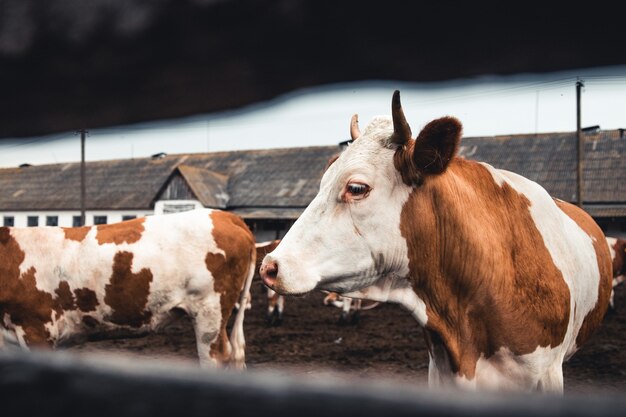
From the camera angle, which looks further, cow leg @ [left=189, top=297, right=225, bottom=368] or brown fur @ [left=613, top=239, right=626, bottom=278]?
brown fur @ [left=613, top=239, right=626, bottom=278]

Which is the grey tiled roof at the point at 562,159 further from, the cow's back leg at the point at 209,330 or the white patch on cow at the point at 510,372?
the white patch on cow at the point at 510,372

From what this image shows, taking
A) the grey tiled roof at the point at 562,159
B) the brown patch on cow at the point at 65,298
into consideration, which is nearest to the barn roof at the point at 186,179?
the grey tiled roof at the point at 562,159

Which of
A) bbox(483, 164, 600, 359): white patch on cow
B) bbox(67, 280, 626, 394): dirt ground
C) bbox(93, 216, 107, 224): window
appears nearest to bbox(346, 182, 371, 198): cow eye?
bbox(483, 164, 600, 359): white patch on cow

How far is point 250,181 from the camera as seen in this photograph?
27.2 m

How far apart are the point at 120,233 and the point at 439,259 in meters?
3.87

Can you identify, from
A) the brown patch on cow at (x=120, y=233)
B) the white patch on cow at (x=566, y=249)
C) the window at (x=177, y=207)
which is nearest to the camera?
the white patch on cow at (x=566, y=249)

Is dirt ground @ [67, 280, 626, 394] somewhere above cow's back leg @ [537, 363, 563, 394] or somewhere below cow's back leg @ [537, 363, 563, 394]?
below

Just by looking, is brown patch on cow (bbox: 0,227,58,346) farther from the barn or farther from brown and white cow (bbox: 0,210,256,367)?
the barn

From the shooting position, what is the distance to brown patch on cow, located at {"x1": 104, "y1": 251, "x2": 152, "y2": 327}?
473cm

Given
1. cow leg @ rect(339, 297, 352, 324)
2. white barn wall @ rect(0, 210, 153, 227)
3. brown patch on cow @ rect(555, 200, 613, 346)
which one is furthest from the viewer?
white barn wall @ rect(0, 210, 153, 227)

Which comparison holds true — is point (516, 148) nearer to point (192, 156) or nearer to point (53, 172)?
point (192, 156)

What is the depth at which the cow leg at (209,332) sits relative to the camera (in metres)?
4.93

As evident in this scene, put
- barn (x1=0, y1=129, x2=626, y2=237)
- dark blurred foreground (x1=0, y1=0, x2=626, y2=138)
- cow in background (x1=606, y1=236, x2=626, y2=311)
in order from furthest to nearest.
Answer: barn (x1=0, y1=129, x2=626, y2=237)
cow in background (x1=606, y1=236, x2=626, y2=311)
dark blurred foreground (x1=0, y1=0, x2=626, y2=138)

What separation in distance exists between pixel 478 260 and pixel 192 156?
3235 centimetres
